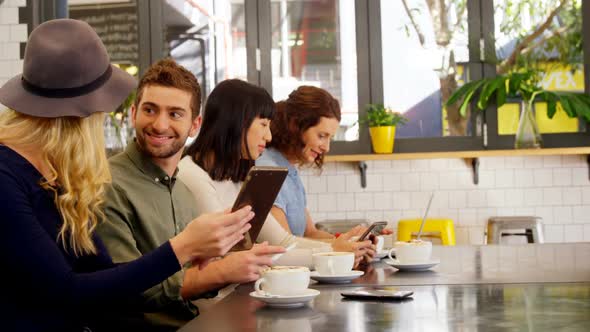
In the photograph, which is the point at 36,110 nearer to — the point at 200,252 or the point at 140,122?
the point at 200,252

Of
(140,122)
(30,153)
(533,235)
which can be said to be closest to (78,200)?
(30,153)

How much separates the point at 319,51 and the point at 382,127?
2.64 feet

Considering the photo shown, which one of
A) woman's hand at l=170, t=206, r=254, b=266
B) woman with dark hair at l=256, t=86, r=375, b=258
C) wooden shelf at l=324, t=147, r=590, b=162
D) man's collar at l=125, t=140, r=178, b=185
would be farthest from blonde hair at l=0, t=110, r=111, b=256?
wooden shelf at l=324, t=147, r=590, b=162

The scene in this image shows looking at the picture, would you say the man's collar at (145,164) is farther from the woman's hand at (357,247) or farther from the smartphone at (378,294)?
the smartphone at (378,294)

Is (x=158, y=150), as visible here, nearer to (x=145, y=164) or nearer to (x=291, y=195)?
(x=145, y=164)

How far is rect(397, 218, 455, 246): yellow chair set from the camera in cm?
582

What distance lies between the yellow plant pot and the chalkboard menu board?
1871mm

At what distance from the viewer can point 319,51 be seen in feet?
20.5

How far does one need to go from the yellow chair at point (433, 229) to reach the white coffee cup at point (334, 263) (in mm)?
3387

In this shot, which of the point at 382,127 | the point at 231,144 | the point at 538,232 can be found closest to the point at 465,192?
the point at 538,232

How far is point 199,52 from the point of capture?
20.8ft

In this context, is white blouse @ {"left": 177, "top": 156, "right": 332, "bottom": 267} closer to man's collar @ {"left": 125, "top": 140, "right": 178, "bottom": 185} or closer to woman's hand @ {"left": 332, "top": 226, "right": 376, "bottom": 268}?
woman's hand @ {"left": 332, "top": 226, "right": 376, "bottom": 268}

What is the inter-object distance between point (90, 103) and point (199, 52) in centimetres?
460

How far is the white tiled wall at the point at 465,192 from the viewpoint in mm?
6020
